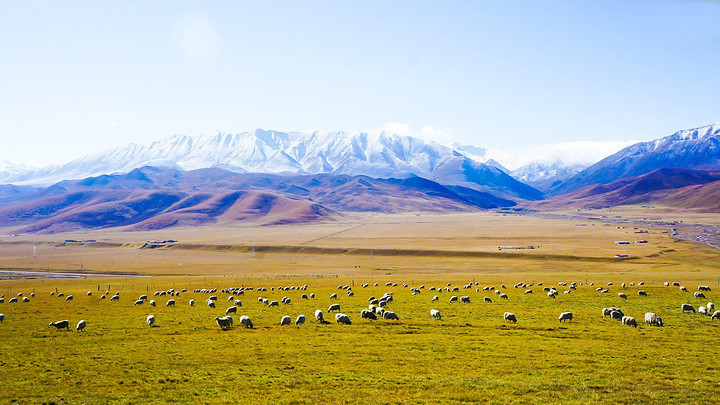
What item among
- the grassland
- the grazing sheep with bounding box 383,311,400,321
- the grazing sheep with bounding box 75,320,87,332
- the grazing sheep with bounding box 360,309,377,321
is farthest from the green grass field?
the grazing sheep with bounding box 383,311,400,321

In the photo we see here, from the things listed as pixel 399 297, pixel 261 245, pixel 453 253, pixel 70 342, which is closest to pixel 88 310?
pixel 70 342

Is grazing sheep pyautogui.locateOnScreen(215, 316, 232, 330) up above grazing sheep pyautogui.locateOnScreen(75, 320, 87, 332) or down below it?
below

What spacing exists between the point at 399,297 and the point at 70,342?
99.4 ft

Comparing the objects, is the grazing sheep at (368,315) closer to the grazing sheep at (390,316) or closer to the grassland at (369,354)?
the grassland at (369,354)

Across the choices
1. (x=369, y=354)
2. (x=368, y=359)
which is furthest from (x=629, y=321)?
(x=368, y=359)

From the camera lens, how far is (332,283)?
69812 millimetres

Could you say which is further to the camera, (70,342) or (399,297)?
(399,297)

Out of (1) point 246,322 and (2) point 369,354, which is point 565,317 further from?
(1) point 246,322

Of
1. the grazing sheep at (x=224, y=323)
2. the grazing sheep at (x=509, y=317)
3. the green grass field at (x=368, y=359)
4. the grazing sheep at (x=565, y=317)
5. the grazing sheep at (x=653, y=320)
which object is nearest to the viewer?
the green grass field at (x=368, y=359)

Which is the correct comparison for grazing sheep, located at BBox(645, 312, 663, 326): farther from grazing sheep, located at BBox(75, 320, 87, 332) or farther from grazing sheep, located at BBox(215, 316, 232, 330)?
grazing sheep, located at BBox(75, 320, 87, 332)

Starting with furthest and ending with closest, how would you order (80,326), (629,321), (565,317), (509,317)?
(565,317)
(509,317)
(80,326)
(629,321)

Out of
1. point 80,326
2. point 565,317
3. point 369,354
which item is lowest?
point 565,317

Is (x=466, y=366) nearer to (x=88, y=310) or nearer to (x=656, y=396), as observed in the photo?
(x=656, y=396)

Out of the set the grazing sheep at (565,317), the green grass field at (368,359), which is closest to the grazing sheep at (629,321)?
the green grass field at (368,359)
